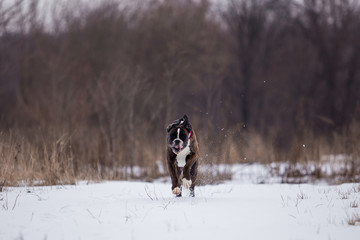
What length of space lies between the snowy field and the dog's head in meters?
0.77

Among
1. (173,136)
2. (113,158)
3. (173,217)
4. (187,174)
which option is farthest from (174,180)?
(113,158)

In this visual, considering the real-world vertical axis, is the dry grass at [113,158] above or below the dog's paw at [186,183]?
above

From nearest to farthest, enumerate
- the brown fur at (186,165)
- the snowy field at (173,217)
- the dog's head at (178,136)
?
the snowy field at (173,217)
the dog's head at (178,136)
the brown fur at (186,165)

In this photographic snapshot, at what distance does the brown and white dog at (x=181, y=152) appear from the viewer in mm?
6047

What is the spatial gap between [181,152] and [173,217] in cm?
154

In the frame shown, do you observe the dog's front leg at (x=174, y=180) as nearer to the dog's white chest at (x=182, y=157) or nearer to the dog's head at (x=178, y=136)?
the dog's white chest at (x=182, y=157)

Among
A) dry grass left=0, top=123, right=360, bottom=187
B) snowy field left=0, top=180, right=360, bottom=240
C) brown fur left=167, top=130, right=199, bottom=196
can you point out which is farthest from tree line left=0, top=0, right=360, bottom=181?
snowy field left=0, top=180, right=360, bottom=240

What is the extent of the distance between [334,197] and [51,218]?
13.6 feet

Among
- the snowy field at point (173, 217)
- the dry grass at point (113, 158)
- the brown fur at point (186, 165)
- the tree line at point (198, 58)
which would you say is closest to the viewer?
the snowy field at point (173, 217)

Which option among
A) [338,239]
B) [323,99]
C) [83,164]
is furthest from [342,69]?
[338,239]

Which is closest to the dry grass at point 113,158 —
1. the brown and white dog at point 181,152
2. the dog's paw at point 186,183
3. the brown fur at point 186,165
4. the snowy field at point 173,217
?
the snowy field at point 173,217

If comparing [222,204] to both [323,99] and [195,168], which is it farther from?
[323,99]

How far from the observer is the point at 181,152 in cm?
616

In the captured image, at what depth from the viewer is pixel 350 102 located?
18.9 metres
